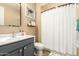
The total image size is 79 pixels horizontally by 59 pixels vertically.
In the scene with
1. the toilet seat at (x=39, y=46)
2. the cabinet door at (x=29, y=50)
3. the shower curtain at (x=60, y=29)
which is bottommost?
the cabinet door at (x=29, y=50)

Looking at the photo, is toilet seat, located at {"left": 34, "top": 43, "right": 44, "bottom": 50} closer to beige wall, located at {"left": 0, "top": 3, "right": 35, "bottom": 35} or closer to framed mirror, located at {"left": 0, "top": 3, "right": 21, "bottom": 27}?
beige wall, located at {"left": 0, "top": 3, "right": 35, "bottom": 35}

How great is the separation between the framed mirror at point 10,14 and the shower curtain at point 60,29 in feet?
1.33

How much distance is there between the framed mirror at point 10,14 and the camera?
1872 mm

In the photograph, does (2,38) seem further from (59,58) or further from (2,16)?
(59,58)

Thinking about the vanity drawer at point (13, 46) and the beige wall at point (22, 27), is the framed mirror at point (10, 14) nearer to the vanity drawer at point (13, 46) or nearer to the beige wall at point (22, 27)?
the beige wall at point (22, 27)

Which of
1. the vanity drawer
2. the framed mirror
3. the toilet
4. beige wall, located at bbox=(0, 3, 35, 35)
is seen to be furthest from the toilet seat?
the framed mirror

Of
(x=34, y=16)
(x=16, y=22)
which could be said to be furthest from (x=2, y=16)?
(x=34, y=16)

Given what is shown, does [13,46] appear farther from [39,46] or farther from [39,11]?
[39,11]

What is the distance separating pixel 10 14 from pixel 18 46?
1.68 ft

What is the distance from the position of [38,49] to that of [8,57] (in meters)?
0.48

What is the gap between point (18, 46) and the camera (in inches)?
70.8

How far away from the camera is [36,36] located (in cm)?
184

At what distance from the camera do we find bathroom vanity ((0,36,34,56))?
1592 mm

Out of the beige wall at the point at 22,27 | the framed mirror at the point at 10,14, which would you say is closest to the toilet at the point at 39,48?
the beige wall at the point at 22,27
